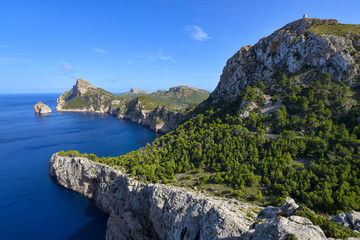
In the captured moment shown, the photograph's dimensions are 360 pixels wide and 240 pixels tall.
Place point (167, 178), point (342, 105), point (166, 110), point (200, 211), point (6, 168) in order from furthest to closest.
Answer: point (166, 110) < point (6, 168) < point (342, 105) < point (167, 178) < point (200, 211)

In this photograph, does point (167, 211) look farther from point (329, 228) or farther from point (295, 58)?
point (295, 58)

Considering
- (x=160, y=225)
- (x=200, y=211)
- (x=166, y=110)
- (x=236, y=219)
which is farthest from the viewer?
(x=166, y=110)

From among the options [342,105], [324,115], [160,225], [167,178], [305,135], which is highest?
[342,105]

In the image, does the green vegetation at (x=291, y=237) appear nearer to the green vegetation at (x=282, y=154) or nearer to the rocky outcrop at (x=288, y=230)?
the rocky outcrop at (x=288, y=230)

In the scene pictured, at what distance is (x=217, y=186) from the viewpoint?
38250 millimetres

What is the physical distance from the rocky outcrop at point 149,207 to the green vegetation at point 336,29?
73415 millimetres

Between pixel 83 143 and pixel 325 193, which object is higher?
pixel 325 193

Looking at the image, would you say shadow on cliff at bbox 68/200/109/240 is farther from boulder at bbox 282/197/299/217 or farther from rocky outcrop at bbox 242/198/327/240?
boulder at bbox 282/197/299/217

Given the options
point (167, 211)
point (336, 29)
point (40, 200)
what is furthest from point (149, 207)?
point (336, 29)

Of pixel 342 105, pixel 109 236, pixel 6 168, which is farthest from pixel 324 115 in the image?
pixel 6 168

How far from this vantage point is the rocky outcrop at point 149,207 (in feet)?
70.4

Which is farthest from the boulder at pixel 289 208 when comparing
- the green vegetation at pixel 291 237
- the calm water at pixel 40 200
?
the calm water at pixel 40 200

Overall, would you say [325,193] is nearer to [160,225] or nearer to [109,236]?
[160,225]

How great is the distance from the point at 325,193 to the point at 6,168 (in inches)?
4507
